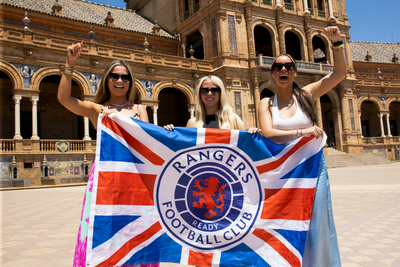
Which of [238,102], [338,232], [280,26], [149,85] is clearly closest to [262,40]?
[280,26]

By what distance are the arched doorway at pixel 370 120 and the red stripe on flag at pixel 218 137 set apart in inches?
1497

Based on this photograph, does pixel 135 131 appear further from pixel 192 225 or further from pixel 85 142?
pixel 85 142

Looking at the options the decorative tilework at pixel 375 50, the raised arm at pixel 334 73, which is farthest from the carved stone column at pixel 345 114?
the raised arm at pixel 334 73

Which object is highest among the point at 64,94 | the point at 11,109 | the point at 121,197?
the point at 11,109

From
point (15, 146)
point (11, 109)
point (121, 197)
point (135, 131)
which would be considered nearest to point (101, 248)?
point (121, 197)

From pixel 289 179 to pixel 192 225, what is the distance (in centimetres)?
99

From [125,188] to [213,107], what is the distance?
1239 millimetres

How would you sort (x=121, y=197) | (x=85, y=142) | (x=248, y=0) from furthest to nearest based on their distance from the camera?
(x=248, y=0) < (x=85, y=142) < (x=121, y=197)

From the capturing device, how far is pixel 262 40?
2973cm

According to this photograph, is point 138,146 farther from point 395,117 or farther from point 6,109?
point 395,117

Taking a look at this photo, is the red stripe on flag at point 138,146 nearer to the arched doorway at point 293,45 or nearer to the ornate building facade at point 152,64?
the ornate building facade at point 152,64

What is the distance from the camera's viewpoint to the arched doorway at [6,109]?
66.4 feet

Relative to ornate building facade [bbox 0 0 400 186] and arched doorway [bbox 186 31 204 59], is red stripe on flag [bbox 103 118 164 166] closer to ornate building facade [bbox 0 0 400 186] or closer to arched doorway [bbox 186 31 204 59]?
ornate building facade [bbox 0 0 400 186]

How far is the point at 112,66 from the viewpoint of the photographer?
9.27 ft
